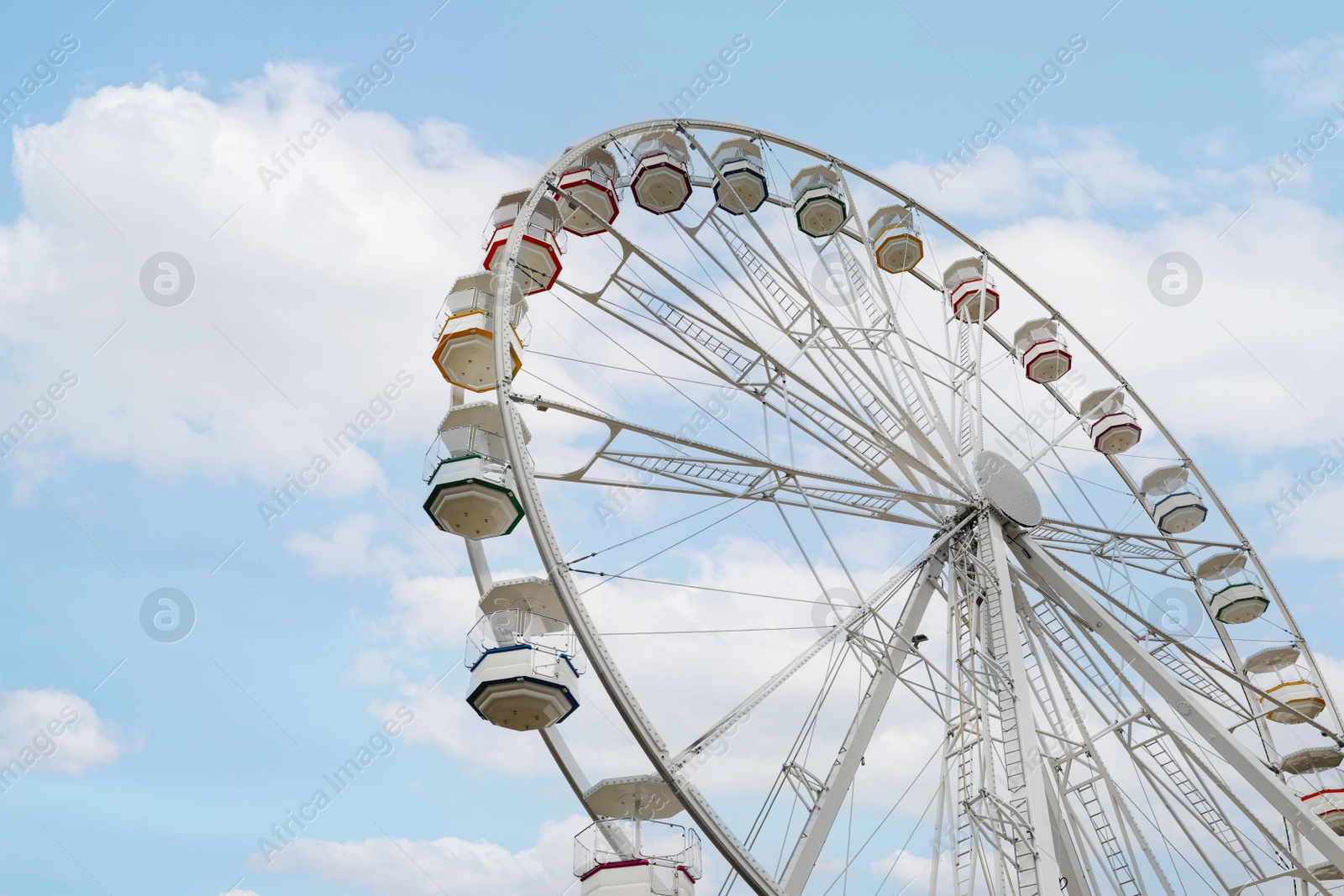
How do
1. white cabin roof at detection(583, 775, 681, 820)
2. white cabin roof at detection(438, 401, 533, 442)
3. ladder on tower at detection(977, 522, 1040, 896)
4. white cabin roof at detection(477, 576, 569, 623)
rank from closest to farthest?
ladder on tower at detection(977, 522, 1040, 896) → white cabin roof at detection(583, 775, 681, 820) → white cabin roof at detection(477, 576, 569, 623) → white cabin roof at detection(438, 401, 533, 442)

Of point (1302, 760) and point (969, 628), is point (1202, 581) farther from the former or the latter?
point (969, 628)

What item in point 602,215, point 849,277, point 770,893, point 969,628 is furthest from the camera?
point 849,277

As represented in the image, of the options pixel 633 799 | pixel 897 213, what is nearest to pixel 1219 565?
pixel 897 213

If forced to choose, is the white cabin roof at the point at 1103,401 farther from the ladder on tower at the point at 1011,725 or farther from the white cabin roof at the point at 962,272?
the ladder on tower at the point at 1011,725

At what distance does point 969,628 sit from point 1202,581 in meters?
8.34

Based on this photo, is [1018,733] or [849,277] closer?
[1018,733]

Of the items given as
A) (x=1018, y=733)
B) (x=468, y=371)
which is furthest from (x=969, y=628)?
(x=468, y=371)

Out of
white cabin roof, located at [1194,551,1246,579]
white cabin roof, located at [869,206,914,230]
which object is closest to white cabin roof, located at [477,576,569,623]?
white cabin roof, located at [869,206,914,230]

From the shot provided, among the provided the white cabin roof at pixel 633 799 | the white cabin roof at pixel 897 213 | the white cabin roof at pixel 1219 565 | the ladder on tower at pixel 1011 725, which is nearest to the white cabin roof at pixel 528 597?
the white cabin roof at pixel 633 799

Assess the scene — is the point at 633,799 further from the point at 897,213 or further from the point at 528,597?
the point at 897,213

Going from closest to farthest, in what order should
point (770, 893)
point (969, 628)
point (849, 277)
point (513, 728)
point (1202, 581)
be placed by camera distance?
point (770, 893) → point (513, 728) → point (969, 628) → point (849, 277) → point (1202, 581)

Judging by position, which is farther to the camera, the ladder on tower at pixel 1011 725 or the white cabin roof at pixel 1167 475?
the white cabin roof at pixel 1167 475

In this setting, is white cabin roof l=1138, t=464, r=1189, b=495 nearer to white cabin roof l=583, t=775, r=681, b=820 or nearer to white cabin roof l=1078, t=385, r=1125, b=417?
white cabin roof l=1078, t=385, r=1125, b=417

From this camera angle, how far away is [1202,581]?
72.9 feet
